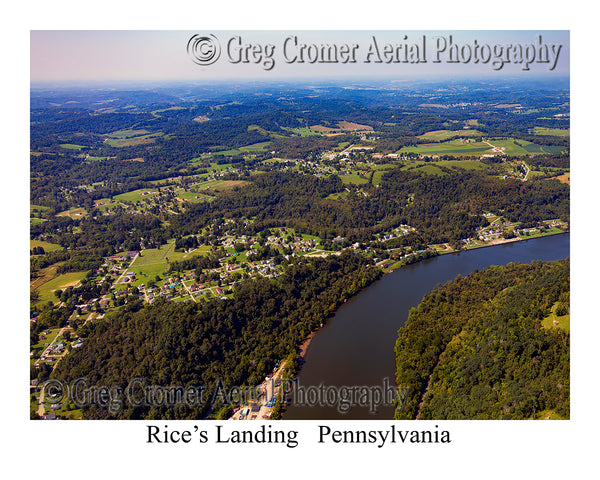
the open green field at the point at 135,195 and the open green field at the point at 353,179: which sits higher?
the open green field at the point at 353,179

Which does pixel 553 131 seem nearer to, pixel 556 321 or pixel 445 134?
pixel 445 134

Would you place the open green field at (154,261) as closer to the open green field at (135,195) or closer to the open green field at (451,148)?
the open green field at (135,195)

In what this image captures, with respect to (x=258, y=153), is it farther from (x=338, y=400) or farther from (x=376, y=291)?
(x=338, y=400)

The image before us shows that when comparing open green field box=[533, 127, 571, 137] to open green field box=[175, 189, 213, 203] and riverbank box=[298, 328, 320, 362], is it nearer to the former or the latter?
open green field box=[175, 189, 213, 203]

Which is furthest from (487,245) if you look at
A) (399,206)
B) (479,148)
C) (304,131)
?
(304,131)

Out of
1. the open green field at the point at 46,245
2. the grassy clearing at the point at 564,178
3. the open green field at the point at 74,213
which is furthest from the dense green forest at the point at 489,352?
the open green field at the point at 74,213

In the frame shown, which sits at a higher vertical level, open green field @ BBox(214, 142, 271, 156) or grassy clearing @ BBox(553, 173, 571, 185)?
open green field @ BBox(214, 142, 271, 156)

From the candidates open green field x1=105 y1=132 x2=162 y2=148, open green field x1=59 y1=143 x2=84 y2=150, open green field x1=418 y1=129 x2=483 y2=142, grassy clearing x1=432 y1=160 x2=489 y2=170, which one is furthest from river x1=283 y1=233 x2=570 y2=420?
open green field x1=59 y1=143 x2=84 y2=150

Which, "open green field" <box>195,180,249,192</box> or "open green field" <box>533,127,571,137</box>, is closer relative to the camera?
"open green field" <box>195,180,249,192</box>
